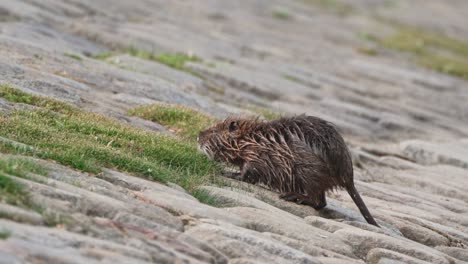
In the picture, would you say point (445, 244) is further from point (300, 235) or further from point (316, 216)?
point (300, 235)

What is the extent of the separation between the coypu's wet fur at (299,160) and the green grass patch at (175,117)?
5.74 feet

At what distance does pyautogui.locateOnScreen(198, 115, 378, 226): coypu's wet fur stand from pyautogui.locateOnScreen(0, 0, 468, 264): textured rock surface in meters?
0.15

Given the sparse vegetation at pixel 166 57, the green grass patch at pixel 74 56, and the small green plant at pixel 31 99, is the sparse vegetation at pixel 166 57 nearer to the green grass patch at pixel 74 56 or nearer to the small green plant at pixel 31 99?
the green grass patch at pixel 74 56

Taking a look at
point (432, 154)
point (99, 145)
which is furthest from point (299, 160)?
point (432, 154)

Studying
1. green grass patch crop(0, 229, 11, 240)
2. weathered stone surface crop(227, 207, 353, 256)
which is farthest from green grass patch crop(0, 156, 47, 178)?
weathered stone surface crop(227, 207, 353, 256)

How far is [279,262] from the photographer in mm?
6703

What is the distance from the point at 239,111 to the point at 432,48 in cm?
1369

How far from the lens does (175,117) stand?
11.4m

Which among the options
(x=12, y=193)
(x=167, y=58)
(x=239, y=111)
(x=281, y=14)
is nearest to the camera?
(x=12, y=193)

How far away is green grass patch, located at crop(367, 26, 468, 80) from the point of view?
23.1 metres

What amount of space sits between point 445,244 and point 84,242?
166 inches

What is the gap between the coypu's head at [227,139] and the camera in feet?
31.2

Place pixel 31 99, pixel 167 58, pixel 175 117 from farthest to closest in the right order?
pixel 167 58 < pixel 175 117 < pixel 31 99

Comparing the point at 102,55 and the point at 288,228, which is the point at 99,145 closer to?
the point at 288,228
